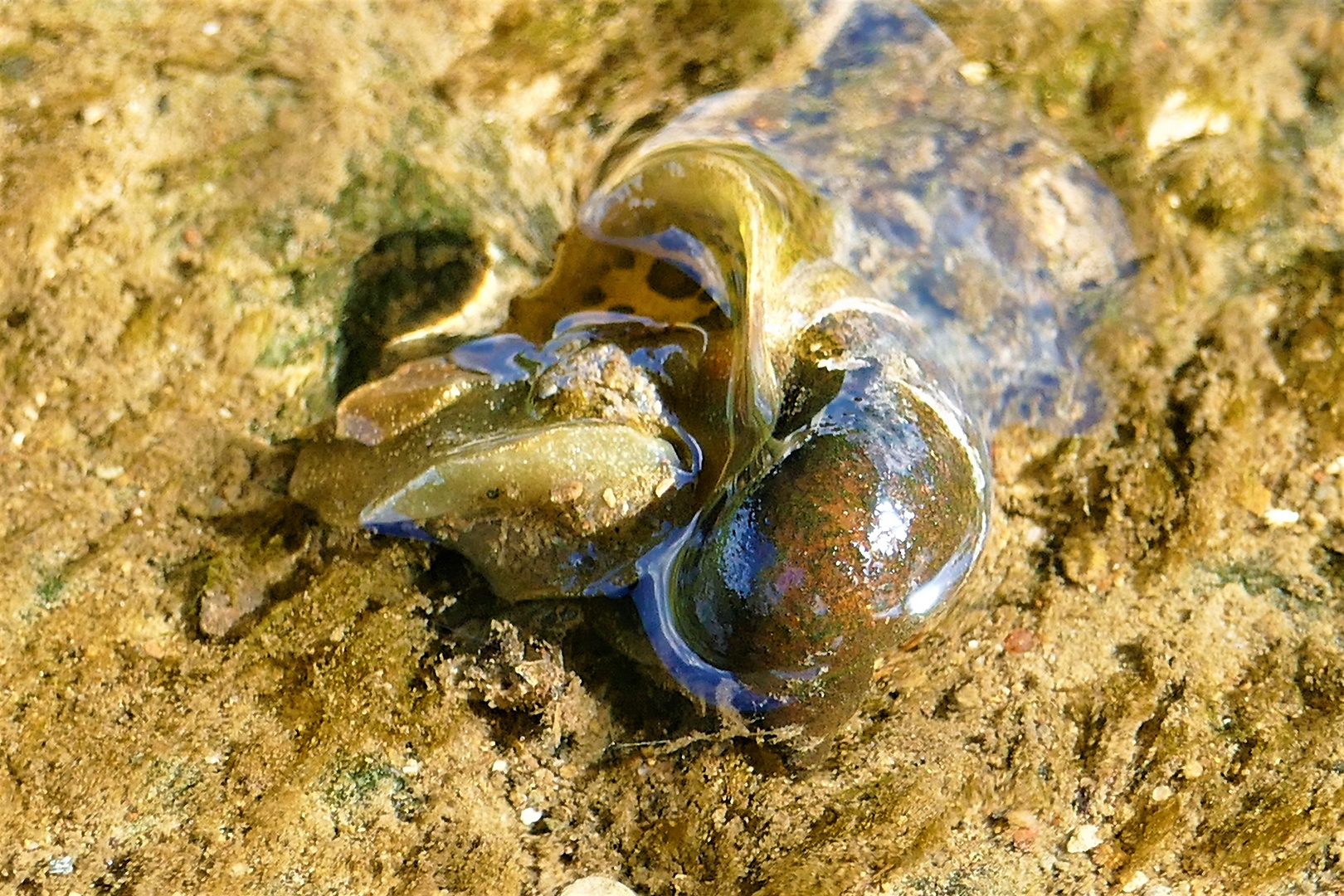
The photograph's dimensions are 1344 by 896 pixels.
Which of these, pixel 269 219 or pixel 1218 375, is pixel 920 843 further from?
pixel 269 219

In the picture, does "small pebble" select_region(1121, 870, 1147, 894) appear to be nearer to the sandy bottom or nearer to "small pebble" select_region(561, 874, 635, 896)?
the sandy bottom

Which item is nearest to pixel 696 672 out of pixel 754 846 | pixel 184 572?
pixel 754 846

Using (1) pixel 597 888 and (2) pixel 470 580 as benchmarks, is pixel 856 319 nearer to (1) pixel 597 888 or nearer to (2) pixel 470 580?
(2) pixel 470 580

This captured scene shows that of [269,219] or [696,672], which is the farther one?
[269,219]

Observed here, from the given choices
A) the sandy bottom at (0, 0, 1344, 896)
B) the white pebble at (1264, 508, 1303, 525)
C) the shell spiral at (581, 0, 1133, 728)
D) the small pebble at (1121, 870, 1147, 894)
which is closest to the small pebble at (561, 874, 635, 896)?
the sandy bottom at (0, 0, 1344, 896)

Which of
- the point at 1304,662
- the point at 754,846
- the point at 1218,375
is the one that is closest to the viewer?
the point at 754,846

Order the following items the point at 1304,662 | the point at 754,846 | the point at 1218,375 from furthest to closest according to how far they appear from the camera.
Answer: the point at 1218,375 < the point at 1304,662 < the point at 754,846

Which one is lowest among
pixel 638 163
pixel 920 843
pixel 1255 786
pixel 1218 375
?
pixel 1255 786
